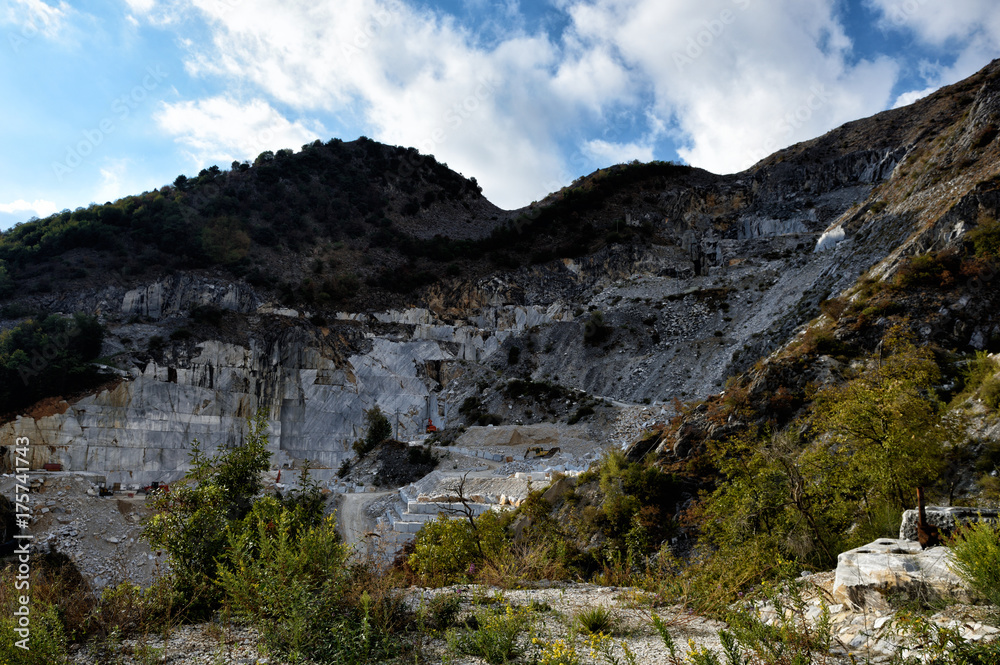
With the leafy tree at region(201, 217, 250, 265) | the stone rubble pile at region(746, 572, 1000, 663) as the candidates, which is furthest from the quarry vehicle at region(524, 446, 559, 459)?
the leafy tree at region(201, 217, 250, 265)

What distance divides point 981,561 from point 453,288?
2120 inches

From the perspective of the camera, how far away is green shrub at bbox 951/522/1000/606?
3.97 meters

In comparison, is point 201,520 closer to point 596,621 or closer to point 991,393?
point 596,621

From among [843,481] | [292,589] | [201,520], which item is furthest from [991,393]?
[201,520]

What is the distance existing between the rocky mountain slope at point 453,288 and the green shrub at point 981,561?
18.0 metres

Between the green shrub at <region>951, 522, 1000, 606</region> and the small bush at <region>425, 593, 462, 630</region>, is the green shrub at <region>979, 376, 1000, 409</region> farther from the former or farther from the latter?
the small bush at <region>425, 593, 462, 630</region>

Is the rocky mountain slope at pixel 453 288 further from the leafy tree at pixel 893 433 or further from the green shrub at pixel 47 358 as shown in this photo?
the leafy tree at pixel 893 433

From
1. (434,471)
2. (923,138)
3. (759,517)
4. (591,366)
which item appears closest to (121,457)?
(434,471)

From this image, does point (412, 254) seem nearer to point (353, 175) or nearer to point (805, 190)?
point (353, 175)

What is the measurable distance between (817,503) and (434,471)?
2542 centimetres

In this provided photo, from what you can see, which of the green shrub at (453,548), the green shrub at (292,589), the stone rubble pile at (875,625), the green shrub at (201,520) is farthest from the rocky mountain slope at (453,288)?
the green shrub at (201,520)

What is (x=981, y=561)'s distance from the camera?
4.07 meters

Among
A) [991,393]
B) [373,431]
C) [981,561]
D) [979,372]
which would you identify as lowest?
[373,431]

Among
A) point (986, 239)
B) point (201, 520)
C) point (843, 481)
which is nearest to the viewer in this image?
point (201, 520)
